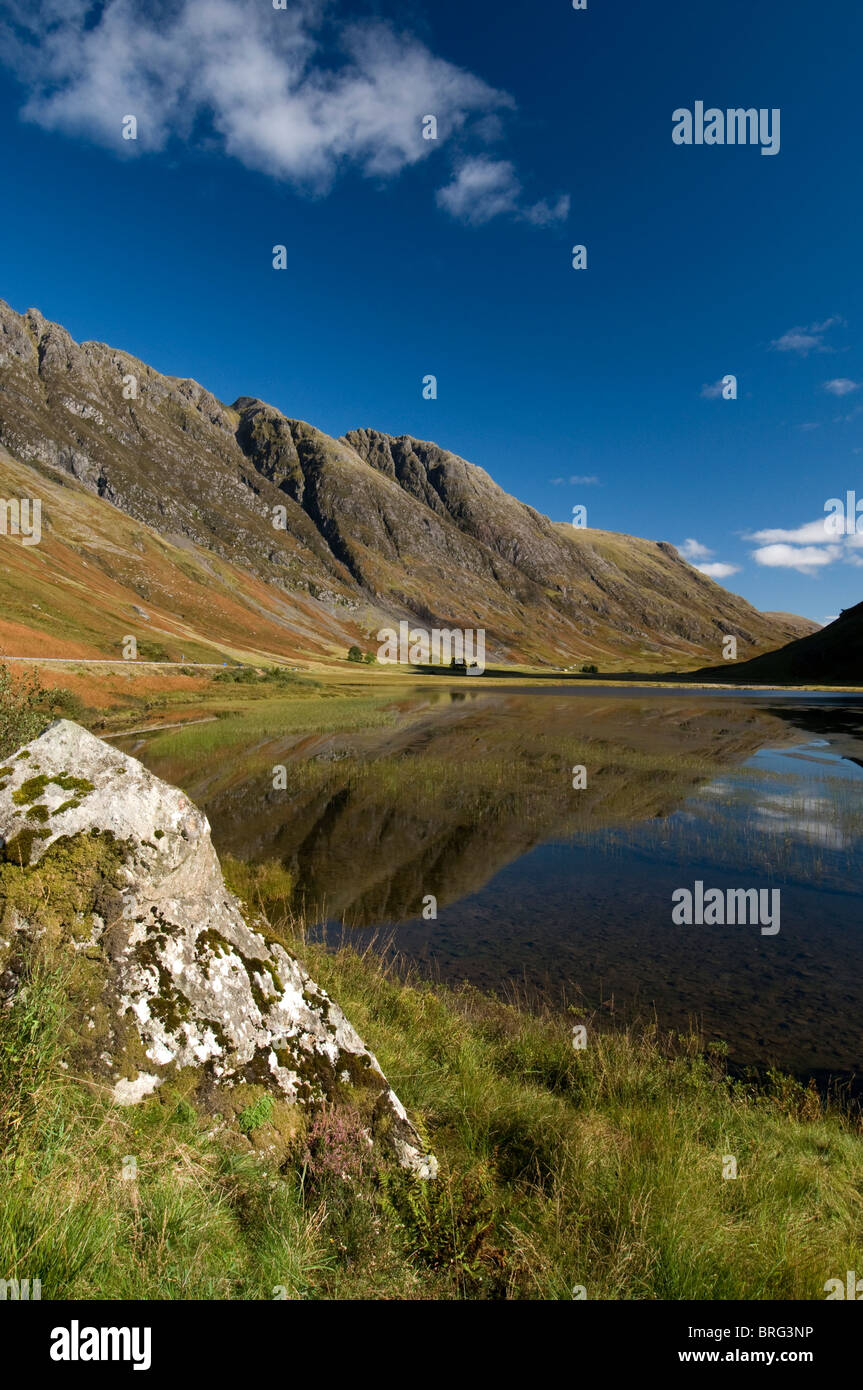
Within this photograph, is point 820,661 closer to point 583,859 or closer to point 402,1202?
point 583,859

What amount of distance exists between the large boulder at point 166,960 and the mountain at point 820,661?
166 metres

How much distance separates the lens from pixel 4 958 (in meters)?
4.50

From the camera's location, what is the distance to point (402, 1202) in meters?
4.65

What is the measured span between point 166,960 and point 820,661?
181335mm

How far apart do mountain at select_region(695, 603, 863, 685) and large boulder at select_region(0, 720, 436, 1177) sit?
166 meters

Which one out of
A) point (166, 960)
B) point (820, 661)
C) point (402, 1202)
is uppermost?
point (820, 661)

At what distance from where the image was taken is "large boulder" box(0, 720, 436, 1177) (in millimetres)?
4770

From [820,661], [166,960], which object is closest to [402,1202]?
[166,960]

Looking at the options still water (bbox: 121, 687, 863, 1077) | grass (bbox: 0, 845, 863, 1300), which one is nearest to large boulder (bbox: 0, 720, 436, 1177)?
grass (bbox: 0, 845, 863, 1300)

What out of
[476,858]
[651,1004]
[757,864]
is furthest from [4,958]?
[757,864]

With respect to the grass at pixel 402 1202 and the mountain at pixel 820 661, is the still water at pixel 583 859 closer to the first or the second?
the grass at pixel 402 1202

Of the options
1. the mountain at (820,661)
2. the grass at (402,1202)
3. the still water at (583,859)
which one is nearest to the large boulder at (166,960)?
the grass at (402,1202)

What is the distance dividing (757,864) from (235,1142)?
20.0m

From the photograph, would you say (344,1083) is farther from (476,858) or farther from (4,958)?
(476,858)
